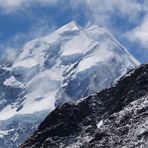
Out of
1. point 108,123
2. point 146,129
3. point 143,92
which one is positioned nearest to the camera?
point 146,129

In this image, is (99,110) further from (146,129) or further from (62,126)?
(146,129)

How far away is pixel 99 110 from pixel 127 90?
28.9 ft

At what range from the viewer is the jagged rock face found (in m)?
166

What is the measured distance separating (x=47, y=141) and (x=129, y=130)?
26.2 meters

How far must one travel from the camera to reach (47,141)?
186 m

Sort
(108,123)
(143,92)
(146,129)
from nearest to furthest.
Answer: (146,129) < (108,123) < (143,92)

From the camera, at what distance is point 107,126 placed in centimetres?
17562

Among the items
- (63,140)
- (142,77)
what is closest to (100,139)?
(63,140)

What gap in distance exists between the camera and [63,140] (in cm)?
18662

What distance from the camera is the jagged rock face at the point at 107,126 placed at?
6540 inches

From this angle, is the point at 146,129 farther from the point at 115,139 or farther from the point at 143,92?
the point at 143,92

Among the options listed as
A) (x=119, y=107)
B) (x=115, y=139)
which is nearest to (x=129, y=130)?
(x=115, y=139)

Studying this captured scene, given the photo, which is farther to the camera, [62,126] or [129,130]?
[62,126]

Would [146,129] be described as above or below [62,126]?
below
